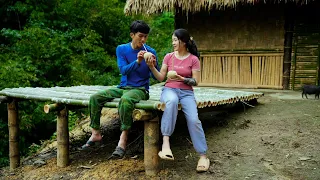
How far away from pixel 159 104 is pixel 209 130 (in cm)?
204

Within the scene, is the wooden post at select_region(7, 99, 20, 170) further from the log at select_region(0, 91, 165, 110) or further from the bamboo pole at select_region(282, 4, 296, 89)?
the bamboo pole at select_region(282, 4, 296, 89)

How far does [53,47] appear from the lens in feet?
32.3

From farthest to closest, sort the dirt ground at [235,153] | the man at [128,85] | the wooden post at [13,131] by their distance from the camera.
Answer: the wooden post at [13,131] → the dirt ground at [235,153] → the man at [128,85]

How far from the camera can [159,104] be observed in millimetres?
3564


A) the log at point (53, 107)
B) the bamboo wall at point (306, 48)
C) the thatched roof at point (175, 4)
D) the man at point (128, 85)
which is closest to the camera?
the man at point (128, 85)

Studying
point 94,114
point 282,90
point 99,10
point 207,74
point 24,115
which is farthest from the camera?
point 99,10

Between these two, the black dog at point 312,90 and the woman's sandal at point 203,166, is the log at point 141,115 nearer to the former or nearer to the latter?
the woman's sandal at point 203,166

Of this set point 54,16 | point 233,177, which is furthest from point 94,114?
point 54,16

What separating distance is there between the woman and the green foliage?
15.9ft

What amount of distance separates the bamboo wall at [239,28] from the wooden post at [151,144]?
18.7 ft

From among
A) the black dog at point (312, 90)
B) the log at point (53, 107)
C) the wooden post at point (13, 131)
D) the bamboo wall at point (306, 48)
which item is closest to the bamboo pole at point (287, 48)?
the bamboo wall at point (306, 48)

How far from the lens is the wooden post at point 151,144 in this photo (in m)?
3.86

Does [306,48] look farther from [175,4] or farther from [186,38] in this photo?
[186,38]

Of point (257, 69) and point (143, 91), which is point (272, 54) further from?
point (143, 91)
